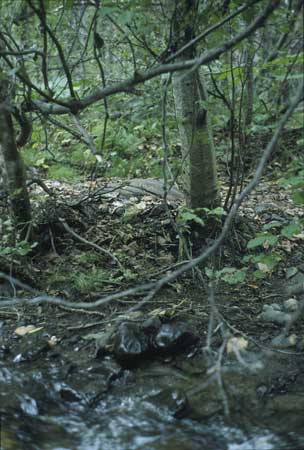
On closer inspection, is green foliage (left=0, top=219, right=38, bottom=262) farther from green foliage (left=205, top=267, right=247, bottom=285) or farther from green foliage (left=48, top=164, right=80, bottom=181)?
green foliage (left=48, top=164, right=80, bottom=181)

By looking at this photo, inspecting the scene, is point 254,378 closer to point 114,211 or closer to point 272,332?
point 272,332

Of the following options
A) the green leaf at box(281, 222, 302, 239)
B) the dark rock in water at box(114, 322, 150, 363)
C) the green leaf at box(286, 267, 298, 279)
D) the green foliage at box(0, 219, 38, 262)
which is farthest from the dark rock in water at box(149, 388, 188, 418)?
the green leaf at box(286, 267, 298, 279)

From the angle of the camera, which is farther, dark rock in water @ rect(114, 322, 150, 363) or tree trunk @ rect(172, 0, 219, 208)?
tree trunk @ rect(172, 0, 219, 208)

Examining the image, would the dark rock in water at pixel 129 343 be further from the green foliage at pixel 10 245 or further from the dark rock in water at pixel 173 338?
the green foliage at pixel 10 245

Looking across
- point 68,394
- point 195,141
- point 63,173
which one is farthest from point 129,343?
point 63,173

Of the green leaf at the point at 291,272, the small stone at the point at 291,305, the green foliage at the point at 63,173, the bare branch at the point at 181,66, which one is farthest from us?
the green foliage at the point at 63,173

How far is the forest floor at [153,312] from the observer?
288cm

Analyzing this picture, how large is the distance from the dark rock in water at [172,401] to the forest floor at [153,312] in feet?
0.04

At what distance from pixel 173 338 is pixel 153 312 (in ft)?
1.40

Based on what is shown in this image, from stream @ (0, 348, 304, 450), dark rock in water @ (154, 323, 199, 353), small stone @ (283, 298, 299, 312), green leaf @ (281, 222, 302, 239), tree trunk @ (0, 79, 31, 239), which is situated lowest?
stream @ (0, 348, 304, 450)

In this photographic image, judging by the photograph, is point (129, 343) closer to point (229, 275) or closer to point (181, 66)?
point (229, 275)

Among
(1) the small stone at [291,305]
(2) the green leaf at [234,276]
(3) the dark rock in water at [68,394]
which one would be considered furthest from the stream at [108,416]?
(1) the small stone at [291,305]

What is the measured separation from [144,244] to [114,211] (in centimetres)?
58

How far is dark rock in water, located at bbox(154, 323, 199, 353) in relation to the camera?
10.4 feet
